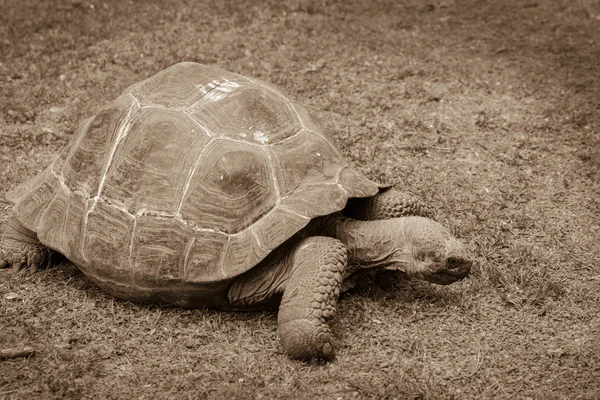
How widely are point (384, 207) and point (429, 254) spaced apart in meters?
0.55

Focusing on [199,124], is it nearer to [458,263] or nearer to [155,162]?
[155,162]

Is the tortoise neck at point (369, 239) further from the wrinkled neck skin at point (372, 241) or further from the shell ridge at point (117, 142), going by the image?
the shell ridge at point (117, 142)

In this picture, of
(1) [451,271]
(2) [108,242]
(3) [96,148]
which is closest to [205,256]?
(2) [108,242]

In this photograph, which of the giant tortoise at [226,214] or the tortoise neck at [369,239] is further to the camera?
the tortoise neck at [369,239]

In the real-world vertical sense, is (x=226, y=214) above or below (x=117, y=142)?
below

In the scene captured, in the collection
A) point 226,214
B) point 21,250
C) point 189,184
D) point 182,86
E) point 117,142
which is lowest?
point 21,250

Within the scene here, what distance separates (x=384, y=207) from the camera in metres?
4.30

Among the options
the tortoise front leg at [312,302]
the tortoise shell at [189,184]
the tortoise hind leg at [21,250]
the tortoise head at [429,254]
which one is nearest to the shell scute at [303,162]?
the tortoise shell at [189,184]

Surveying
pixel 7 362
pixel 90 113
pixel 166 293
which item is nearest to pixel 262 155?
pixel 166 293

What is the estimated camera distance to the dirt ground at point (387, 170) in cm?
366

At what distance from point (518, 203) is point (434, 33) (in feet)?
10.5

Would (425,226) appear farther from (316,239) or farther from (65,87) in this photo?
(65,87)

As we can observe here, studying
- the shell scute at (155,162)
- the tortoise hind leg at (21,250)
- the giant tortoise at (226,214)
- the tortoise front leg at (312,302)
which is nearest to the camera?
the tortoise front leg at (312,302)

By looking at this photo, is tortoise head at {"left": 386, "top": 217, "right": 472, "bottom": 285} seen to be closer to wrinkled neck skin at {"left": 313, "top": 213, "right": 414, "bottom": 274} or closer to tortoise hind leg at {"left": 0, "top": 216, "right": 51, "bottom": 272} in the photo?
wrinkled neck skin at {"left": 313, "top": 213, "right": 414, "bottom": 274}
